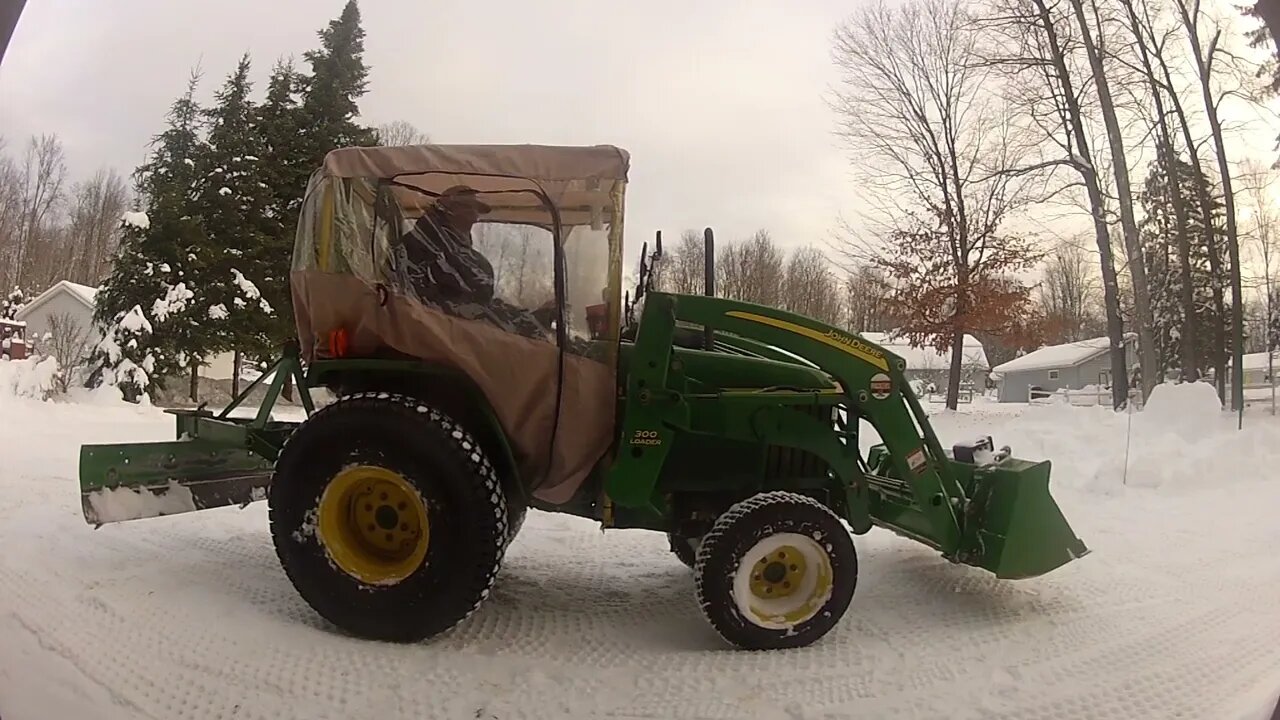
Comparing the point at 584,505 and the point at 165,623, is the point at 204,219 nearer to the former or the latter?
the point at 165,623

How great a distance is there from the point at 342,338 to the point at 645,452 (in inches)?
37.5

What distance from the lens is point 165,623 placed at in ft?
6.04

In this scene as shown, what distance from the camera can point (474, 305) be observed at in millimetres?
2301

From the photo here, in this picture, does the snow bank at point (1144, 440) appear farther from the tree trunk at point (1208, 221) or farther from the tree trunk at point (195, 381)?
the tree trunk at point (195, 381)

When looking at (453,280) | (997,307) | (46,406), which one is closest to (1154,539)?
(997,307)

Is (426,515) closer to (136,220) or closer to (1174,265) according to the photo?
(136,220)

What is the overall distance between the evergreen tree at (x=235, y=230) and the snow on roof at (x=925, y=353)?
1.79m

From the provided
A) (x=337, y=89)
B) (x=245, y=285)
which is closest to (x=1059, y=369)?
(x=337, y=89)

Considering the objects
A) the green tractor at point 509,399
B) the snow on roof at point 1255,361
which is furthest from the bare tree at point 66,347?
the snow on roof at point 1255,361

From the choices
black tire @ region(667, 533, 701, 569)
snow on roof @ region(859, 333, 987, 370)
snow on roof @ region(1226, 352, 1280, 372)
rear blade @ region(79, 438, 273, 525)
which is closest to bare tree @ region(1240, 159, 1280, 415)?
snow on roof @ region(1226, 352, 1280, 372)

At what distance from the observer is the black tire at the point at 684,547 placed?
2.73 meters

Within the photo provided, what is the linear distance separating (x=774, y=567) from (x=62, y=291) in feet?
6.57

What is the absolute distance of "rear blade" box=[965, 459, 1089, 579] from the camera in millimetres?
2637

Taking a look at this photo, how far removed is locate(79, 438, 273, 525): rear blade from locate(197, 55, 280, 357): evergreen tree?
0.66m
